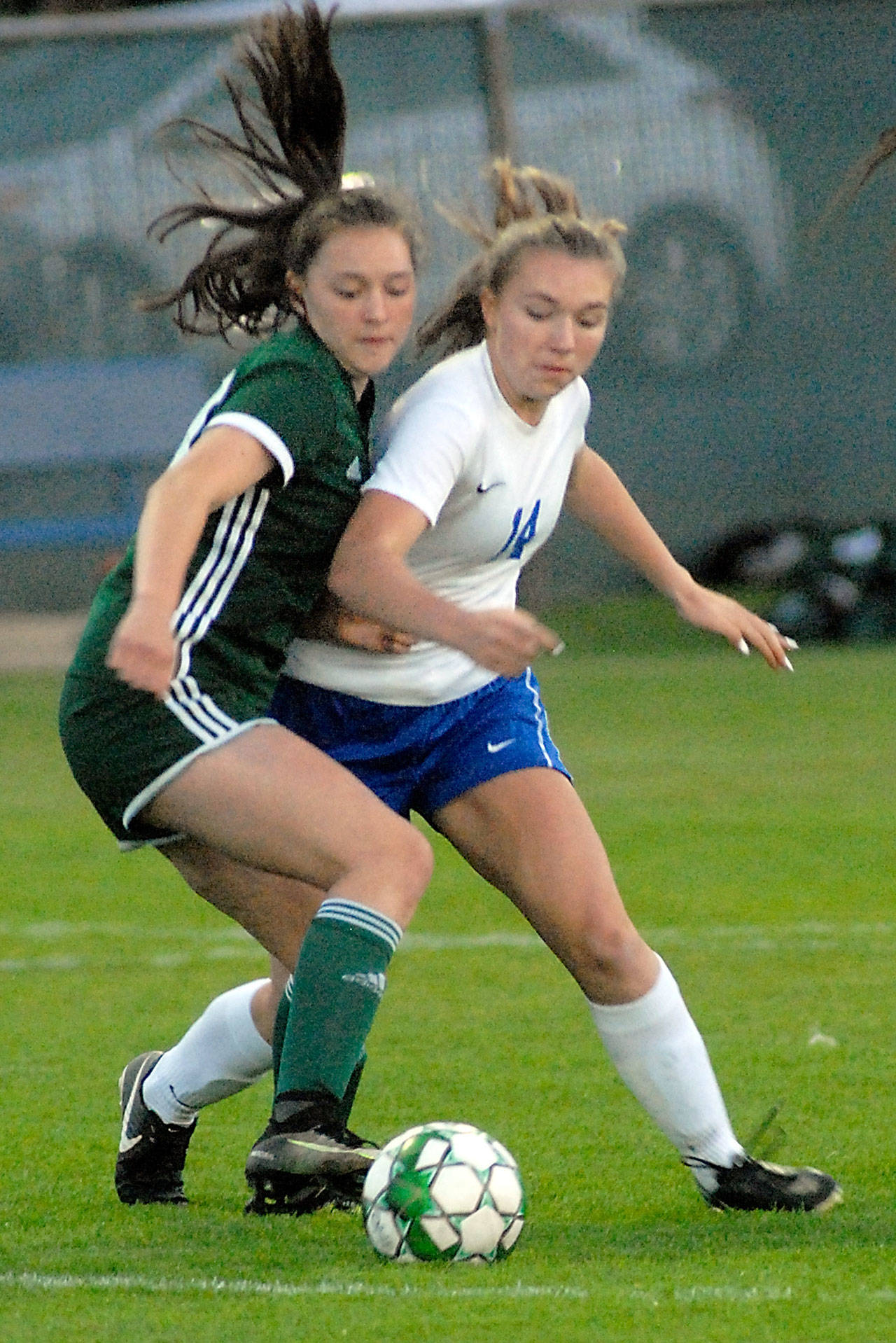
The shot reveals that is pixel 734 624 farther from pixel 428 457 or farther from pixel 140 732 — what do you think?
pixel 140 732

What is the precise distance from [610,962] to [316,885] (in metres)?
0.57

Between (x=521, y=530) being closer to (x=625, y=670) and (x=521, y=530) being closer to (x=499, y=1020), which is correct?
(x=499, y=1020)

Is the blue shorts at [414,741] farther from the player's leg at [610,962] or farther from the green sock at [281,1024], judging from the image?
the green sock at [281,1024]

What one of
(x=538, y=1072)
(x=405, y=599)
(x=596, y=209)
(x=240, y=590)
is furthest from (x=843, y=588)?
(x=405, y=599)

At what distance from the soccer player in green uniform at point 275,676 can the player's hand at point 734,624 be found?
71 centimetres

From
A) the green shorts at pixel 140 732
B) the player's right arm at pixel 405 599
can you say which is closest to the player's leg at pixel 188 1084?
the green shorts at pixel 140 732

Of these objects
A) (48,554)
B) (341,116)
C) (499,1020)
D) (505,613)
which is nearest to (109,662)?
(505,613)

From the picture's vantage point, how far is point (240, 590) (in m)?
3.77

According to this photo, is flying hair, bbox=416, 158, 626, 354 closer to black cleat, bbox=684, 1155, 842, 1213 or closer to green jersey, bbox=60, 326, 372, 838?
green jersey, bbox=60, 326, 372, 838

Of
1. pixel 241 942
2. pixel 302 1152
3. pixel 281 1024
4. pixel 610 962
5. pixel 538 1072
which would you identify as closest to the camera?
pixel 302 1152

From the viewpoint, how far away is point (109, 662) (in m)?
3.36

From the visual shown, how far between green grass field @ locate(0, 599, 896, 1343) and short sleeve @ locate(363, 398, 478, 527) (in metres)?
1.23

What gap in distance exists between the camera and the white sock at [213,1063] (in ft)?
13.7

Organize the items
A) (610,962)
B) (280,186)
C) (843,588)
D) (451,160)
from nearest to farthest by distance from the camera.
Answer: (610,962)
(280,186)
(843,588)
(451,160)
